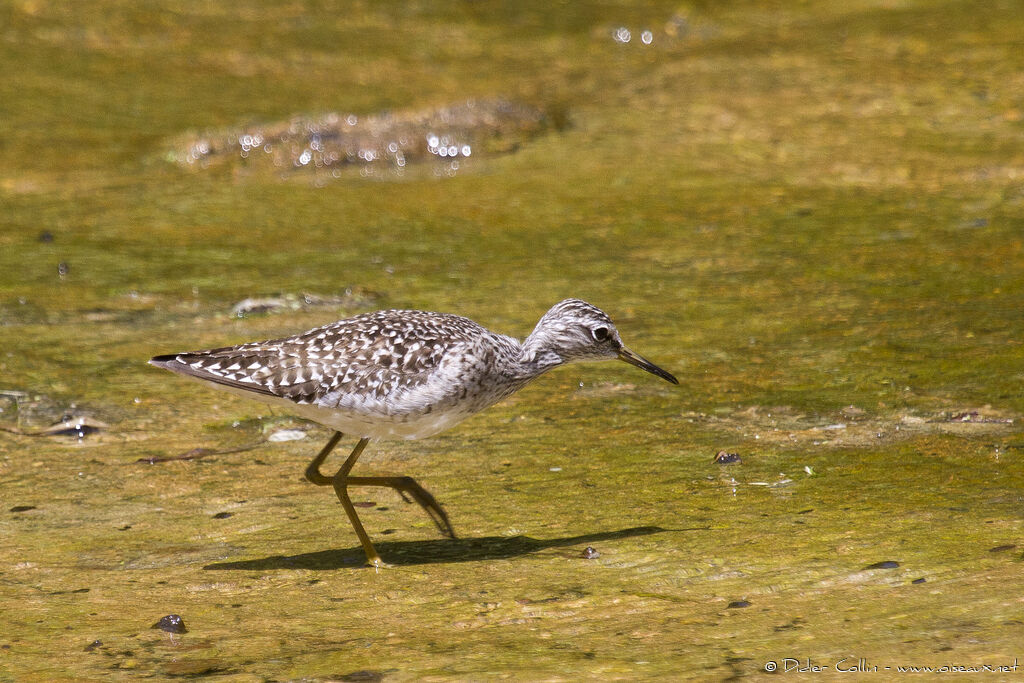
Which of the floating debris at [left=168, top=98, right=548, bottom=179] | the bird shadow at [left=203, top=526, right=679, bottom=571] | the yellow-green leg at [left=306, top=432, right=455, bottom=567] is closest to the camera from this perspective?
the bird shadow at [left=203, top=526, right=679, bottom=571]

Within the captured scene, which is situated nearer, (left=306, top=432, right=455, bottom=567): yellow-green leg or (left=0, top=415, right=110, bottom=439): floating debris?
(left=306, top=432, right=455, bottom=567): yellow-green leg

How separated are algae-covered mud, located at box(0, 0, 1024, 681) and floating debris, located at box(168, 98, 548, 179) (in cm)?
6

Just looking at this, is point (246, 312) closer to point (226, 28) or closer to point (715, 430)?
point (715, 430)

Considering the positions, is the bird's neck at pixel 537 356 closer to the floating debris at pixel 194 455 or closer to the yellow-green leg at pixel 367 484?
the yellow-green leg at pixel 367 484

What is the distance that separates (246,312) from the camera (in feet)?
29.0

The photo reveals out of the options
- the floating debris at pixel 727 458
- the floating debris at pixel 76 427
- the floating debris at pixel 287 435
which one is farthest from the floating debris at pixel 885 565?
the floating debris at pixel 76 427

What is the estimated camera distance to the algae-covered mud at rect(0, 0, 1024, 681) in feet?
16.0

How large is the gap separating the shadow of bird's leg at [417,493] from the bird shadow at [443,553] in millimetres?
87

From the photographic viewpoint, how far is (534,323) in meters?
8.49

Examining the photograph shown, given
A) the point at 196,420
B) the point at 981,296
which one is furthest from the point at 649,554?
the point at 981,296

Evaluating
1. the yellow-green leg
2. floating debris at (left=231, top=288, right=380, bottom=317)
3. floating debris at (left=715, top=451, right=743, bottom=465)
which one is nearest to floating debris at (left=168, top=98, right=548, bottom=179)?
floating debris at (left=231, top=288, right=380, bottom=317)

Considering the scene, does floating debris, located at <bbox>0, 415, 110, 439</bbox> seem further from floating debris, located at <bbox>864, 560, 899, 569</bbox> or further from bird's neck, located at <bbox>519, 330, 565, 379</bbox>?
floating debris, located at <bbox>864, 560, 899, 569</bbox>

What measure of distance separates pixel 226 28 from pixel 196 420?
33.5 ft

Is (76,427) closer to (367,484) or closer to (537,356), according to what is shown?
(367,484)
